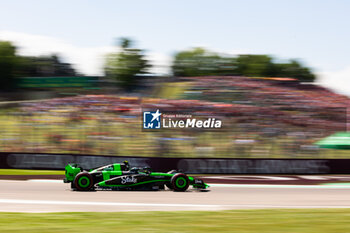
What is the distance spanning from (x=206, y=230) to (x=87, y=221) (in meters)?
2.05

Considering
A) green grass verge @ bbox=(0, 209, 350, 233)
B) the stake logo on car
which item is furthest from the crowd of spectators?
green grass verge @ bbox=(0, 209, 350, 233)

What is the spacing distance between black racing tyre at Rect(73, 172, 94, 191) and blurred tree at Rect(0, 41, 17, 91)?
3529 centimetres

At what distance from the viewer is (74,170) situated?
1252cm

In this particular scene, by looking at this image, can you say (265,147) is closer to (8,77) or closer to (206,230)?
(206,230)

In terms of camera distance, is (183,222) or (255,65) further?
(255,65)

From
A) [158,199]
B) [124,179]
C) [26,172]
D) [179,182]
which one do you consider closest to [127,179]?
[124,179]

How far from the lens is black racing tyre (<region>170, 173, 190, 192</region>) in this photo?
12297 millimetres

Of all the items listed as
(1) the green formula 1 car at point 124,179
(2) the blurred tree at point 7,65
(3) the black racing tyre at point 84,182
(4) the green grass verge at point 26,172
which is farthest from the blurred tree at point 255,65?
(3) the black racing tyre at point 84,182

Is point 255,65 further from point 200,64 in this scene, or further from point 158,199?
point 158,199

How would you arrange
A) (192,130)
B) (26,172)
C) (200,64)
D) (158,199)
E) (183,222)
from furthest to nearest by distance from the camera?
1. (200,64)
2. (192,130)
3. (26,172)
4. (158,199)
5. (183,222)

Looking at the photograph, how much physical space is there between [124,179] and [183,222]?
16.5 feet

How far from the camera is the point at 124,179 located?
1209 cm

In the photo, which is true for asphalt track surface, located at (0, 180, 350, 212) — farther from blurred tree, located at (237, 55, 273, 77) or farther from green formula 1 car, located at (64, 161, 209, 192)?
blurred tree, located at (237, 55, 273, 77)

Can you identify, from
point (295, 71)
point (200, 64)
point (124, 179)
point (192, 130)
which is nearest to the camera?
point (124, 179)
